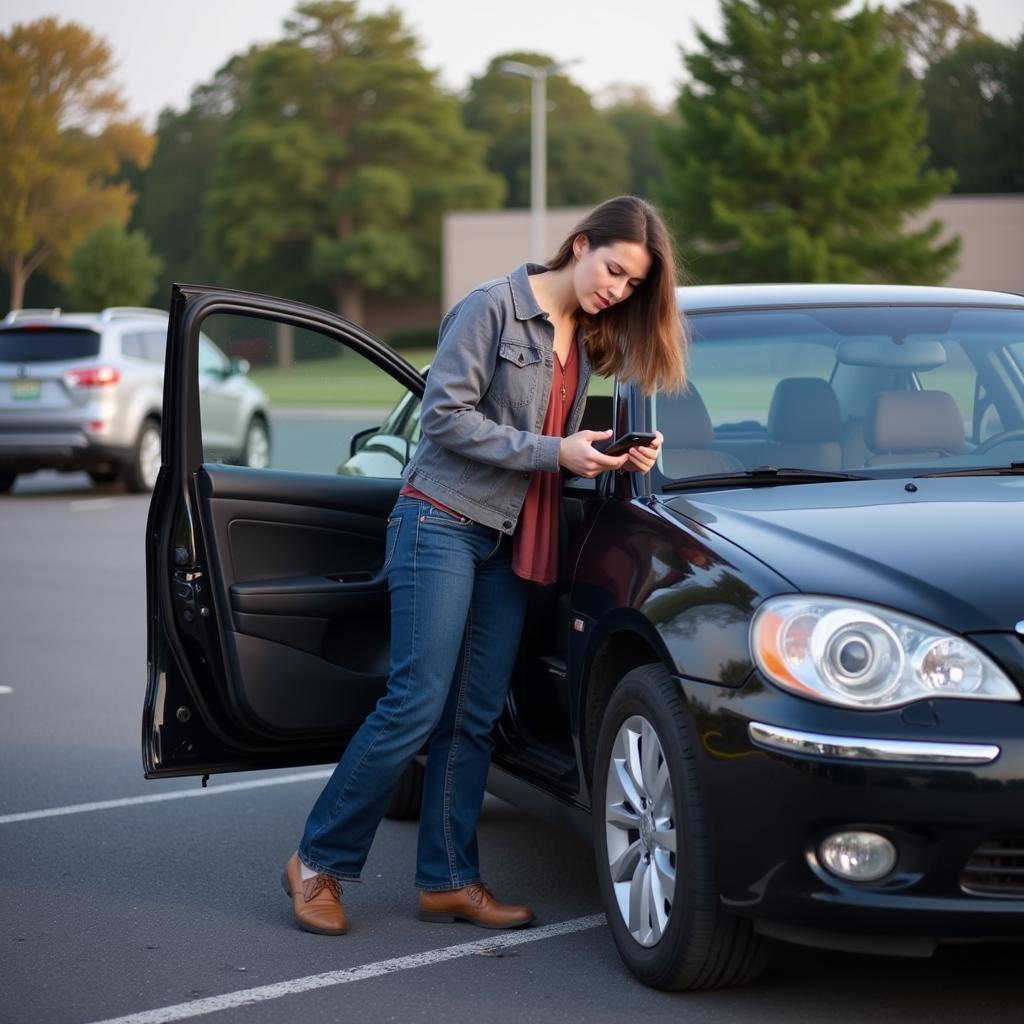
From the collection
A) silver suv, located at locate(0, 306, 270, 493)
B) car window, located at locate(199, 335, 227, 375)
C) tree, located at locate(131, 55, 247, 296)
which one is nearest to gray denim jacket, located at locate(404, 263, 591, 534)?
car window, located at locate(199, 335, 227, 375)

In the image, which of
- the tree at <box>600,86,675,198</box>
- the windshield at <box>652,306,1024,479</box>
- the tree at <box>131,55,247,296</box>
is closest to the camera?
the windshield at <box>652,306,1024,479</box>

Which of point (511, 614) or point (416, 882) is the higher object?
point (511, 614)

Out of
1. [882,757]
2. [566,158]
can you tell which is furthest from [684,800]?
[566,158]

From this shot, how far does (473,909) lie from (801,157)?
177ft

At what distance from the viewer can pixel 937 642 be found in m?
3.53

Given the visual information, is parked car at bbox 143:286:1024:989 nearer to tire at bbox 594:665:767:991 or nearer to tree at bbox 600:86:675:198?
tire at bbox 594:665:767:991

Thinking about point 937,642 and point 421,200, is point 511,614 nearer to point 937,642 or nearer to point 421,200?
point 937,642

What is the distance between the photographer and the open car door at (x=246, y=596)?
4652 mm

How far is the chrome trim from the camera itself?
3.39m

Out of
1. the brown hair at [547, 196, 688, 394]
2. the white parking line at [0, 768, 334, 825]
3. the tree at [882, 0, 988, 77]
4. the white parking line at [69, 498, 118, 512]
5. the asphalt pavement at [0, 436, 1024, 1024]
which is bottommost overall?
the white parking line at [69, 498, 118, 512]

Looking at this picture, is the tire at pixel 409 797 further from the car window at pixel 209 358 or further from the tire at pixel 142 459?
the tire at pixel 142 459

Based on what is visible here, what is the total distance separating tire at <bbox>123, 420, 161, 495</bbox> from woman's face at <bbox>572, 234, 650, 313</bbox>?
14.0 m

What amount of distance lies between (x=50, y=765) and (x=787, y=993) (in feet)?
11.7

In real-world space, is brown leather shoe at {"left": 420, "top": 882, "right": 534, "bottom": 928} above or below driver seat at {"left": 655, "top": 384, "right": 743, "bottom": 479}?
below
